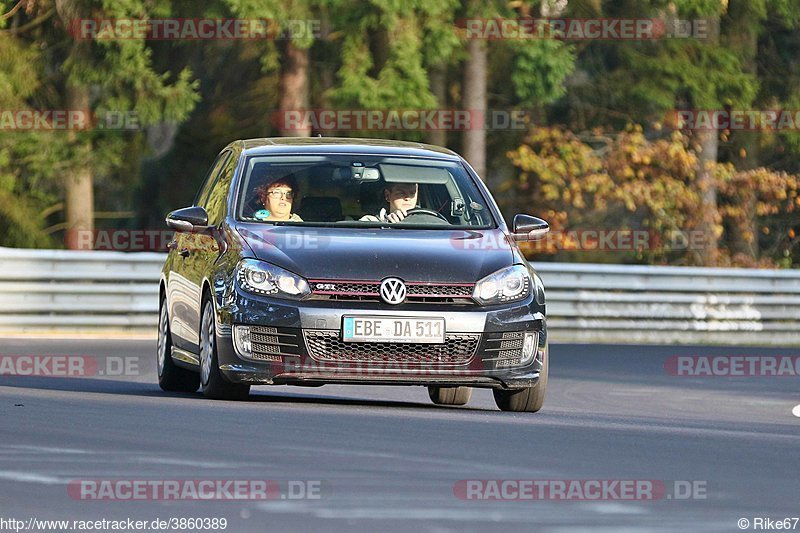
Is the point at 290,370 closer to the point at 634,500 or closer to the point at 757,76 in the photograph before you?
the point at 634,500

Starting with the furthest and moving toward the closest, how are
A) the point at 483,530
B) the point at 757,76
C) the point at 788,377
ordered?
the point at 757,76, the point at 788,377, the point at 483,530

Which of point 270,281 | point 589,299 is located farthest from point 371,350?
point 589,299

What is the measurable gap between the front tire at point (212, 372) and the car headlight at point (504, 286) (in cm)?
159

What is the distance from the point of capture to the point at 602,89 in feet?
123

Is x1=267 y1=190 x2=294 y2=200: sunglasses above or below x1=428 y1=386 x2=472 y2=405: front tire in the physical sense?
above

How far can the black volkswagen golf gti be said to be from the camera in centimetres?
1209

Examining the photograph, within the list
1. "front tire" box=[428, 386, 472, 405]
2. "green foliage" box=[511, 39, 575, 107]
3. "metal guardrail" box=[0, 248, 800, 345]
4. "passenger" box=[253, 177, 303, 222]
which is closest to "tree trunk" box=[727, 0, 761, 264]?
"green foliage" box=[511, 39, 575, 107]

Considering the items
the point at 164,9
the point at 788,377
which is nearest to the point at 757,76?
the point at 164,9

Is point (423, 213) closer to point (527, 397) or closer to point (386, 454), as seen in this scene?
point (527, 397)

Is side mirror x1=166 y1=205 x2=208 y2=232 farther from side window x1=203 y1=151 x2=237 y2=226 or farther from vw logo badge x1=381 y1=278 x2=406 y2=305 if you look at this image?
vw logo badge x1=381 y1=278 x2=406 y2=305

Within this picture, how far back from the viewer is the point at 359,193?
1336 cm

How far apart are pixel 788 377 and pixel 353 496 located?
10.6 metres

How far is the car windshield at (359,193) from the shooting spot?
13.1 meters

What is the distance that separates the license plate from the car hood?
0.23 meters
